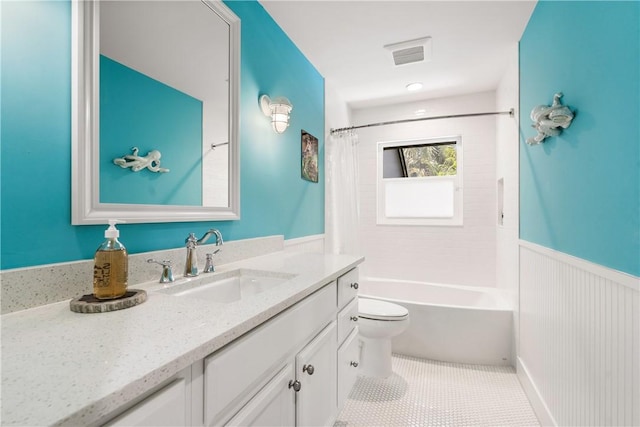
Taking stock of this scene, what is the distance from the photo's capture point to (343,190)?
2725mm

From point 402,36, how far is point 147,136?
1835 millimetres

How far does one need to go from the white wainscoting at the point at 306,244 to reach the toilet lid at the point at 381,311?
0.59 metres

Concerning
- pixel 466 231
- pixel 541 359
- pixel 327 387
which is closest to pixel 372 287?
pixel 466 231

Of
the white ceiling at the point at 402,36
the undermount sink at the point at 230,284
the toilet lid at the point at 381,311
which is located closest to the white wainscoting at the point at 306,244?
the toilet lid at the point at 381,311

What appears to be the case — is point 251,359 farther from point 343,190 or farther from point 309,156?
point 343,190

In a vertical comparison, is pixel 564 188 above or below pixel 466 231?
above

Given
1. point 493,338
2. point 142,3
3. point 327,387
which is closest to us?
point 142,3

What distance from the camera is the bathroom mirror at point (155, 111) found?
0.89m

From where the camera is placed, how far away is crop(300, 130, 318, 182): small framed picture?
231cm

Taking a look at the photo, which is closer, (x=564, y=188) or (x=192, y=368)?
(x=192, y=368)

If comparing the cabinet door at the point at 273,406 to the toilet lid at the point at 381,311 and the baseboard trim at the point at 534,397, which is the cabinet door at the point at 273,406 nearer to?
the toilet lid at the point at 381,311

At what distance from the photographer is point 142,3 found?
111 centimetres

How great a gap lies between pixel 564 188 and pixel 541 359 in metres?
0.98

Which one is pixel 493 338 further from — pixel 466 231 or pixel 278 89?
pixel 278 89
